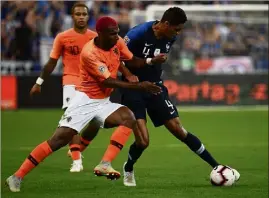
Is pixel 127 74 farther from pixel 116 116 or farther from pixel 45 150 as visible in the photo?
pixel 45 150

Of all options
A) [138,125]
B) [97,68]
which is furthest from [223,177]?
[97,68]

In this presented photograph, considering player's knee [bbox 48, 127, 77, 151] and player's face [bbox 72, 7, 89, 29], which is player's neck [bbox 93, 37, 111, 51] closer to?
player's knee [bbox 48, 127, 77, 151]

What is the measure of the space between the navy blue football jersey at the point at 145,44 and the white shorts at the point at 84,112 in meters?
1.08

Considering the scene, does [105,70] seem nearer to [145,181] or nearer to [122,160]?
[145,181]

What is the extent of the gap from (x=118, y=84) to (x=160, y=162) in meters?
3.89

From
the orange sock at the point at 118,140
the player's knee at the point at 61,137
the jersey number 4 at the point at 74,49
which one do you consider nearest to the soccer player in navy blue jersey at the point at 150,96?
the orange sock at the point at 118,140

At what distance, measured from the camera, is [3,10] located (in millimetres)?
24500

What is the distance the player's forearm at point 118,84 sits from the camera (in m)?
9.21

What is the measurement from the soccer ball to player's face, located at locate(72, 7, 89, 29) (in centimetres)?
330

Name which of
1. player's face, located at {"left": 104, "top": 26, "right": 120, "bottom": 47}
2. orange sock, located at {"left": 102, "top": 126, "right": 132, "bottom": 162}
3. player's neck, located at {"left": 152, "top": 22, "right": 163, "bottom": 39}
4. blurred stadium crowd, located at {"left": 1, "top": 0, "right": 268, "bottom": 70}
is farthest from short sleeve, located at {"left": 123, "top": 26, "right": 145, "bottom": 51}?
blurred stadium crowd, located at {"left": 1, "top": 0, "right": 268, "bottom": 70}

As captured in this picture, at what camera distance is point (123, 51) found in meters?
9.73

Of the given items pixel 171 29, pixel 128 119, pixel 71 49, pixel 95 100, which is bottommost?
pixel 128 119

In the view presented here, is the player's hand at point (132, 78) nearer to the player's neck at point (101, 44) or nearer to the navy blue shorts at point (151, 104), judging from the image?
the navy blue shorts at point (151, 104)

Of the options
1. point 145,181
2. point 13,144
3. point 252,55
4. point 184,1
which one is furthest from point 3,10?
point 145,181
